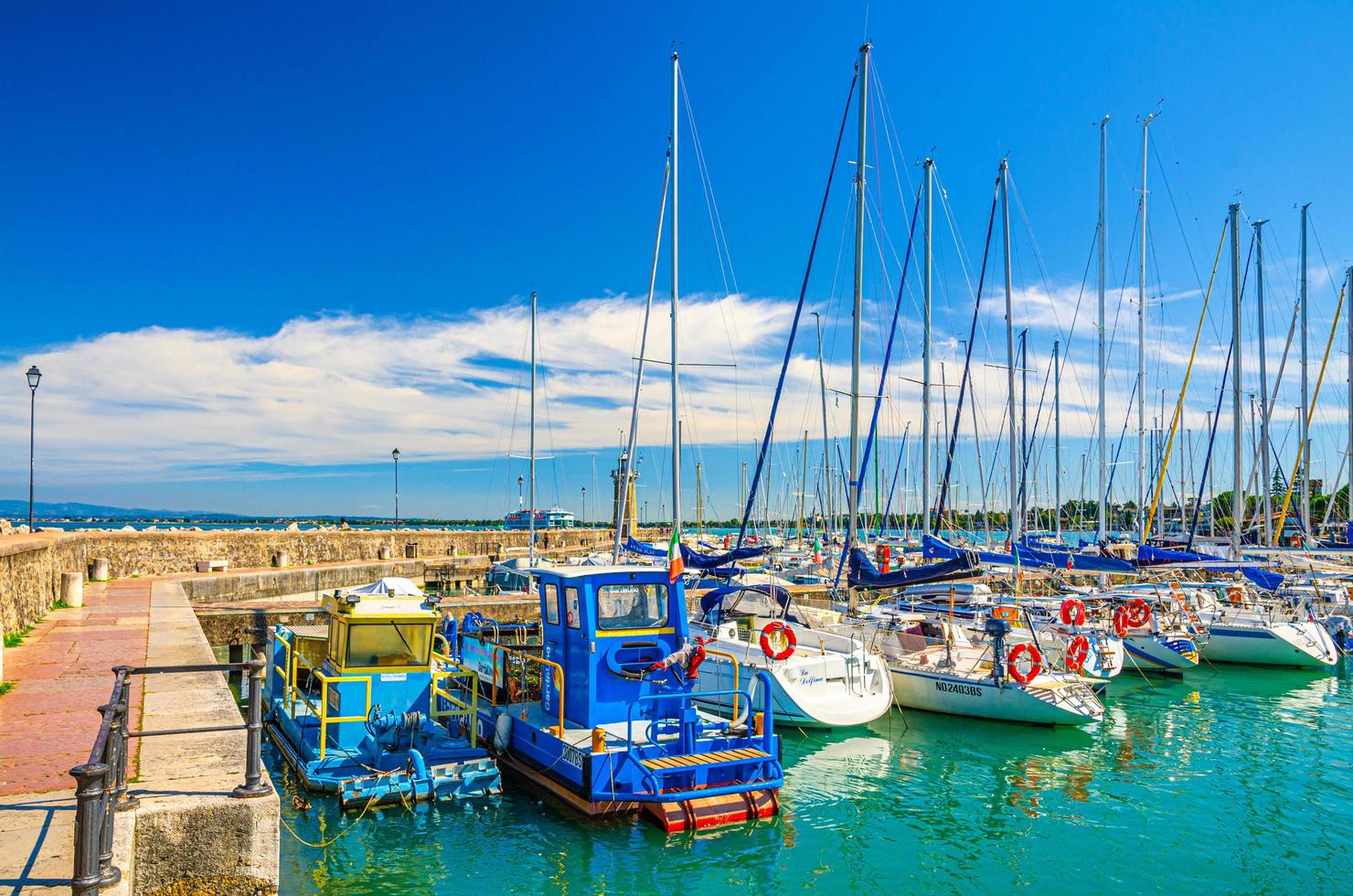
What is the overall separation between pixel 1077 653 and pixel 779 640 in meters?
7.21

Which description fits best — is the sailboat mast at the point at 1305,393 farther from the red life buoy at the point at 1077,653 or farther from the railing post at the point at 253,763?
the railing post at the point at 253,763

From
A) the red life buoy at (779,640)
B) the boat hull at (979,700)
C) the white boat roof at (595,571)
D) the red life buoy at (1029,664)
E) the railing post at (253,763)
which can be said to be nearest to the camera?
the railing post at (253,763)

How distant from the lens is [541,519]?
104625 millimetres

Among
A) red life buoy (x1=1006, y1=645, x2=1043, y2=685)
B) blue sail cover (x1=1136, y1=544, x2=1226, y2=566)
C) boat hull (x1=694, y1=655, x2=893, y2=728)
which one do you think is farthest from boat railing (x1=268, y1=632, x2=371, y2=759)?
blue sail cover (x1=1136, y1=544, x2=1226, y2=566)

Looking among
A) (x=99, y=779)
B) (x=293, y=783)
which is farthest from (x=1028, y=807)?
(x=99, y=779)

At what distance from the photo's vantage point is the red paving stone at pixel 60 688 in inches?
319

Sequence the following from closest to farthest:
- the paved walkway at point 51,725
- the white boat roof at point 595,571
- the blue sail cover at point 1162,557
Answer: the paved walkway at point 51,725, the white boat roof at point 595,571, the blue sail cover at point 1162,557

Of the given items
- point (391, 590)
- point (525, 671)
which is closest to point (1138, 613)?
point (525, 671)

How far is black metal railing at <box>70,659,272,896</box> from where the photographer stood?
4785 millimetres

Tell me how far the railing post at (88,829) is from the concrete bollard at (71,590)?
776 inches

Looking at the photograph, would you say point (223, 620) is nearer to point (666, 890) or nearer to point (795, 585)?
point (666, 890)

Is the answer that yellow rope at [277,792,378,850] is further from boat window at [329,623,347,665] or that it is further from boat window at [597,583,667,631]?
boat window at [597,583,667,631]

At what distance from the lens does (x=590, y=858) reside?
423 inches

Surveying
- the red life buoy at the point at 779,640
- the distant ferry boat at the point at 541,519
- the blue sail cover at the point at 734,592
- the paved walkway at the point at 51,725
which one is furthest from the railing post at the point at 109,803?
the distant ferry boat at the point at 541,519
